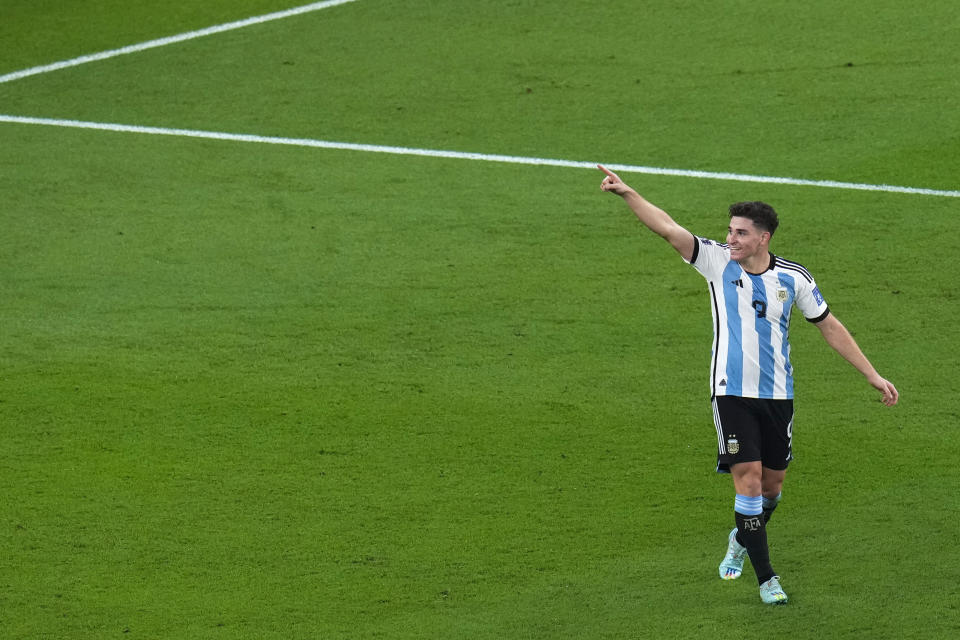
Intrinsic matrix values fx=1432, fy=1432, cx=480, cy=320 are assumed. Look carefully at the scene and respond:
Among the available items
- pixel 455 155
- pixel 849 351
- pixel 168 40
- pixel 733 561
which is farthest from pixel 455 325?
pixel 168 40

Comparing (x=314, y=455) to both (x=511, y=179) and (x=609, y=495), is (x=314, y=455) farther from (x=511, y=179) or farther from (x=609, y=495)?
(x=511, y=179)

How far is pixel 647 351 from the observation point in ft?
31.5

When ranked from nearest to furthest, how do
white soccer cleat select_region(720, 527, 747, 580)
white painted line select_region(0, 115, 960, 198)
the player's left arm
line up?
the player's left arm
white soccer cleat select_region(720, 527, 747, 580)
white painted line select_region(0, 115, 960, 198)

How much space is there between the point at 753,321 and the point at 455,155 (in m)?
6.49

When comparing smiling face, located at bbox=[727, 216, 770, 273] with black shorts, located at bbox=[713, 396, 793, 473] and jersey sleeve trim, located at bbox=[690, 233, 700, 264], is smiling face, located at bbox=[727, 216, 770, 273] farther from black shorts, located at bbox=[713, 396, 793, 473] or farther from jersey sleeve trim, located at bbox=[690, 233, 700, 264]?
black shorts, located at bbox=[713, 396, 793, 473]

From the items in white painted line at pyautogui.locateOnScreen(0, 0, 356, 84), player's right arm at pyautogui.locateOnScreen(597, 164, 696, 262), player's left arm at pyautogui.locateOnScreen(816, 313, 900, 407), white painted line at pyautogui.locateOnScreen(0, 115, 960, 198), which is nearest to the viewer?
player's right arm at pyautogui.locateOnScreen(597, 164, 696, 262)

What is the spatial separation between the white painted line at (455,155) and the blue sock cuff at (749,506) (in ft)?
A: 19.2

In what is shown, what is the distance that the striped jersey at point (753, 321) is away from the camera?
6.71m

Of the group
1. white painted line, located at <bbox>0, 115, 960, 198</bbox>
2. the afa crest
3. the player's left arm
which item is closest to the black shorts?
the afa crest

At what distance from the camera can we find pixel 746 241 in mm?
6594

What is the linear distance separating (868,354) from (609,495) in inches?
99.2

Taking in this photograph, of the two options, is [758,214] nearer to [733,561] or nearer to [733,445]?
[733,445]

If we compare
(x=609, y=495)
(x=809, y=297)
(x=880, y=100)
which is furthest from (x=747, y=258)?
(x=880, y=100)

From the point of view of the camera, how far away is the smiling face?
658 cm
